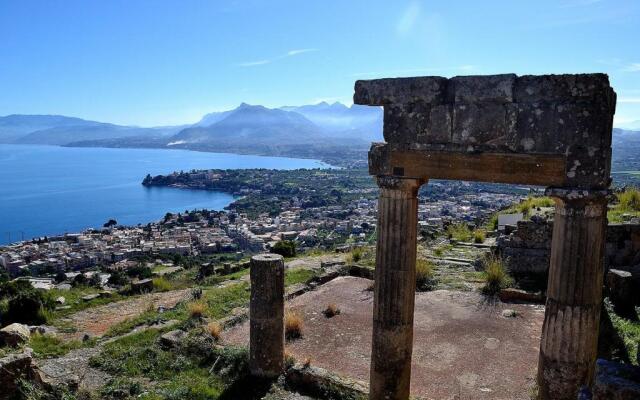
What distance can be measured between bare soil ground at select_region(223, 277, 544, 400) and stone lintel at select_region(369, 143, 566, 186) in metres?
3.39

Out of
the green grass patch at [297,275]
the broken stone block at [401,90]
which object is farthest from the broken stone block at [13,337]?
the broken stone block at [401,90]

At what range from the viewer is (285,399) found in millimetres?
7141

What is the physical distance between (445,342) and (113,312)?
851cm

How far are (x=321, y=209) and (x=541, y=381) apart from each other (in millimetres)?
59725

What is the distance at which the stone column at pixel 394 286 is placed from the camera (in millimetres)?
5570

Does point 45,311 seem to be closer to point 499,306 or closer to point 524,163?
point 499,306

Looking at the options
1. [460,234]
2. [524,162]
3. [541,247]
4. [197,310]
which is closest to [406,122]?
[524,162]

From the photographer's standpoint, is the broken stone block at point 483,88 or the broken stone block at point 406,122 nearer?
the broken stone block at point 483,88

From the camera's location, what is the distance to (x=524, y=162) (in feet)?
15.5

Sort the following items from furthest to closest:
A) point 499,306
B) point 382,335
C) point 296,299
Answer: point 296,299
point 499,306
point 382,335

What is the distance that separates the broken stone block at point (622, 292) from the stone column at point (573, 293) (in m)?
5.59

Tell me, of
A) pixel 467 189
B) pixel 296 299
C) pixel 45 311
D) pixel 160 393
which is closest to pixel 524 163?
pixel 160 393

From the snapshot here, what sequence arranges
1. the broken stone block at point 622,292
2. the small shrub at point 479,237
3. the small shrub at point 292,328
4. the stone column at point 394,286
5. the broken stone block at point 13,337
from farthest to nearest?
A: the small shrub at point 479,237
the broken stone block at point 622,292
the small shrub at point 292,328
the broken stone block at point 13,337
the stone column at point 394,286

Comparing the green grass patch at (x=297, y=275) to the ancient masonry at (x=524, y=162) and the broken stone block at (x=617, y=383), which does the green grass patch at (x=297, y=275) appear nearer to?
the ancient masonry at (x=524, y=162)
